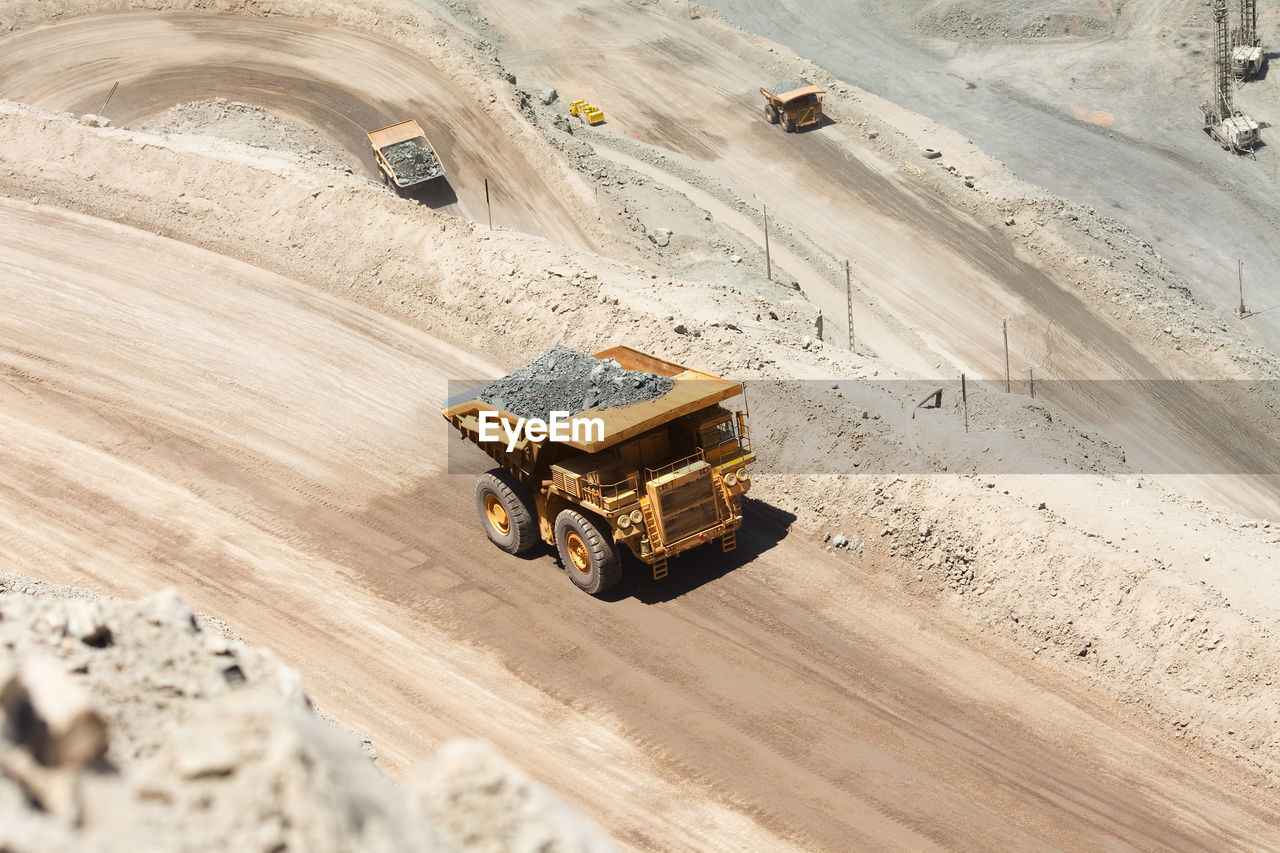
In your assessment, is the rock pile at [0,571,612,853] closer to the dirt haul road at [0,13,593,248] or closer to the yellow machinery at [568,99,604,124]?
the dirt haul road at [0,13,593,248]

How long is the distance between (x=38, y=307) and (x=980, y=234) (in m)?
22.0

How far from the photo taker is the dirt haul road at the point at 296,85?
28438 mm

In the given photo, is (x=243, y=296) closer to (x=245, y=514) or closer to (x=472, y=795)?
(x=245, y=514)

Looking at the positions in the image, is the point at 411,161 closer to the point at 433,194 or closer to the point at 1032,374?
the point at 433,194

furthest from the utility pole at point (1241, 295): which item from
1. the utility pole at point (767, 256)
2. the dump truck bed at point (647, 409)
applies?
the dump truck bed at point (647, 409)

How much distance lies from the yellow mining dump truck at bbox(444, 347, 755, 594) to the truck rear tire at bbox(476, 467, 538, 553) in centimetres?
2

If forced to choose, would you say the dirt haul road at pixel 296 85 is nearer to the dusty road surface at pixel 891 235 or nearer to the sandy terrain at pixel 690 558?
the sandy terrain at pixel 690 558

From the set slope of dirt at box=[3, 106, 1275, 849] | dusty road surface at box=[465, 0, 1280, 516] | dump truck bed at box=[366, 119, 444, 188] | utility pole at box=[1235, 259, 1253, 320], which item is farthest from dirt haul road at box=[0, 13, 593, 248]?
utility pole at box=[1235, 259, 1253, 320]

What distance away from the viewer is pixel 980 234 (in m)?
30.4

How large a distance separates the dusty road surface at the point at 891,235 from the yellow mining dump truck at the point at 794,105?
42 cm

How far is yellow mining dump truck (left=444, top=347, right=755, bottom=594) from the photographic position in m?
13.8

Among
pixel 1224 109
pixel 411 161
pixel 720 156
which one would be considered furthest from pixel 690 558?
pixel 1224 109

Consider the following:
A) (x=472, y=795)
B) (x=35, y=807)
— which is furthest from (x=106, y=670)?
(x=472, y=795)

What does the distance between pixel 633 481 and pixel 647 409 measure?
34.8 inches
